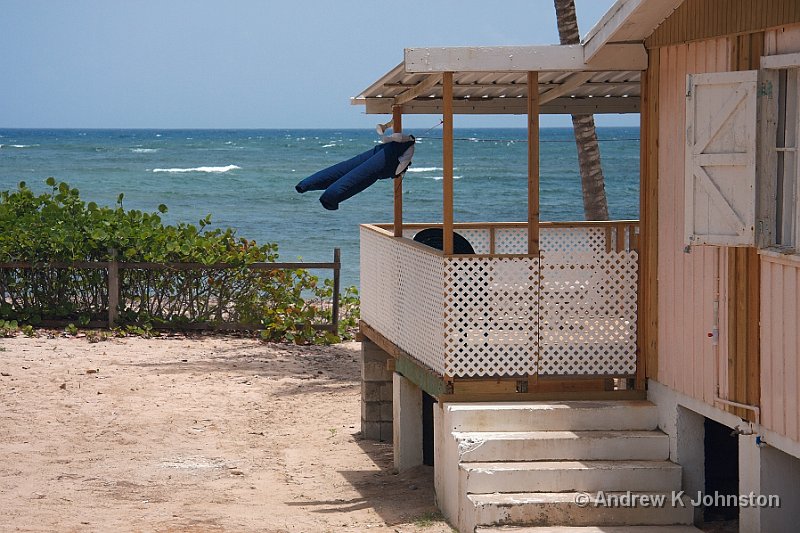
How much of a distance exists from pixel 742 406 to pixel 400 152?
4.33 meters

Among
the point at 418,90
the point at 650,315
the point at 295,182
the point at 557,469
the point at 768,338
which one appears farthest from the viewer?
the point at 295,182

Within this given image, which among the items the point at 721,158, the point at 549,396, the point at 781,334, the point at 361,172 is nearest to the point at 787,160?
the point at 721,158

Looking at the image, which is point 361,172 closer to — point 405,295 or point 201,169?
point 405,295

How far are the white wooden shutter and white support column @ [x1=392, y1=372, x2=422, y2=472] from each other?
398cm

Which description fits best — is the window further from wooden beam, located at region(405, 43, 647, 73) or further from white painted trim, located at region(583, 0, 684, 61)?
wooden beam, located at region(405, 43, 647, 73)

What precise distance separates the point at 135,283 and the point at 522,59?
9.81 meters

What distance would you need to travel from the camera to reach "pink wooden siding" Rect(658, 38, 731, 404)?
860cm

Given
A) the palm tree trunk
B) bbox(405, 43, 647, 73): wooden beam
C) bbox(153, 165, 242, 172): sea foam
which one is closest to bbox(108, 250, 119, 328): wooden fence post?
the palm tree trunk

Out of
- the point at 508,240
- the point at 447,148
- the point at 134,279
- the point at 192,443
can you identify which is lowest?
the point at 192,443

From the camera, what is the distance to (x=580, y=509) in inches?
342

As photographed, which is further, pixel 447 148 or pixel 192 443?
pixel 192 443

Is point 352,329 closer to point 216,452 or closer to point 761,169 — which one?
point 216,452

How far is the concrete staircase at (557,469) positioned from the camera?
8.65 meters

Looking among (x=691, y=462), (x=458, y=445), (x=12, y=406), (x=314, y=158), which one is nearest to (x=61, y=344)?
(x=12, y=406)
